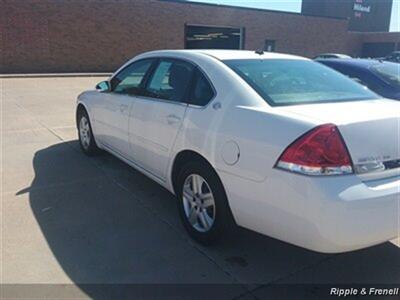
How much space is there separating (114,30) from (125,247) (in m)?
21.6

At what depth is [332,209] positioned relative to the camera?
2312mm

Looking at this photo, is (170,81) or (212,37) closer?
(170,81)

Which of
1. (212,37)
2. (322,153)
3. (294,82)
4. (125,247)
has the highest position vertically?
(212,37)

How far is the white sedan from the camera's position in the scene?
2.38m

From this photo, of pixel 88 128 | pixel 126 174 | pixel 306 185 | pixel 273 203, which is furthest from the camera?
pixel 88 128

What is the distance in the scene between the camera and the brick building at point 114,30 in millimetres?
20250

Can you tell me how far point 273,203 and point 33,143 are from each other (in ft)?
16.7

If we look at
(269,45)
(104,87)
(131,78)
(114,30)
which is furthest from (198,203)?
(269,45)

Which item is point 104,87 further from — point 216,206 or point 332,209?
point 332,209

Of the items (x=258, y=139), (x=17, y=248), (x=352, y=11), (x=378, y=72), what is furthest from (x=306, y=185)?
(x=352, y=11)

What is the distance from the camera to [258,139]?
2.63m

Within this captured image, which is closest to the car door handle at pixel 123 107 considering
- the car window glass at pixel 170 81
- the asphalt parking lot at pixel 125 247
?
the car window glass at pixel 170 81

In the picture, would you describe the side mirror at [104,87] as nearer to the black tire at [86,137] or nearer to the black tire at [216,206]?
the black tire at [86,137]

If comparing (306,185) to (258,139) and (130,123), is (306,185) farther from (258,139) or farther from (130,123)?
(130,123)
